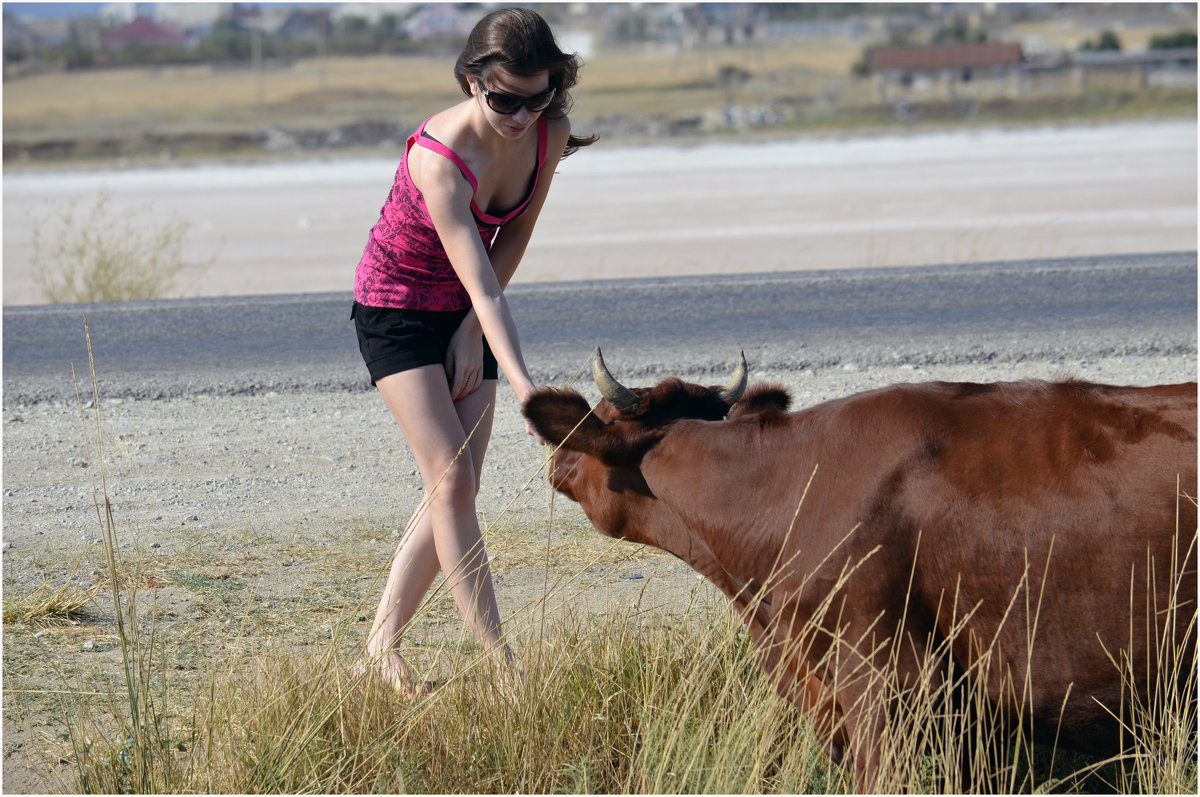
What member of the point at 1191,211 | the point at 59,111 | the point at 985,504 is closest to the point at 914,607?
the point at 985,504

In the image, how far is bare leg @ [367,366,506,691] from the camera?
3.98 meters

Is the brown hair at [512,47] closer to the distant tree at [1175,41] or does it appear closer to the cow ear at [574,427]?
the cow ear at [574,427]

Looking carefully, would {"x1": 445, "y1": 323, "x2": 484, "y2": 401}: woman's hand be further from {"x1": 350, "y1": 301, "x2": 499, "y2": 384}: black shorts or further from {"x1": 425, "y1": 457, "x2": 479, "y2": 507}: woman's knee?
{"x1": 425, "y1": 457, "x2": 479, "y2": 507}: woman's knee

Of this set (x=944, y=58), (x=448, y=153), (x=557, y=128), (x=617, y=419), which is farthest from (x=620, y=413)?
(x=944, y=58)

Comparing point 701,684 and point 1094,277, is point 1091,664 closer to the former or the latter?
point 701,684

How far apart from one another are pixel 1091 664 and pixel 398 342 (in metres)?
2.15

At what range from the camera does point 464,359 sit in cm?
404

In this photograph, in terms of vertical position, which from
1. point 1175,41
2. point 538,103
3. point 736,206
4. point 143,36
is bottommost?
point 736,206

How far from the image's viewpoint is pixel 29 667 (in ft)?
14.3

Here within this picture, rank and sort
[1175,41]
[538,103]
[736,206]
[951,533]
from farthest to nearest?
[1175,41]
[736,206]
[538,103]
[951,533]

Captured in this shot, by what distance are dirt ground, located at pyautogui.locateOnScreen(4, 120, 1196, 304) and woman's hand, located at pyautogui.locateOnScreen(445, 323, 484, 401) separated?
492 inches

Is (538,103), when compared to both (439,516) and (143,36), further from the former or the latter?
(143,36)

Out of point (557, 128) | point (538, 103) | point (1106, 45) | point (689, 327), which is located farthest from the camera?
point (1106, 45)

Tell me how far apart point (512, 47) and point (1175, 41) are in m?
82.8
